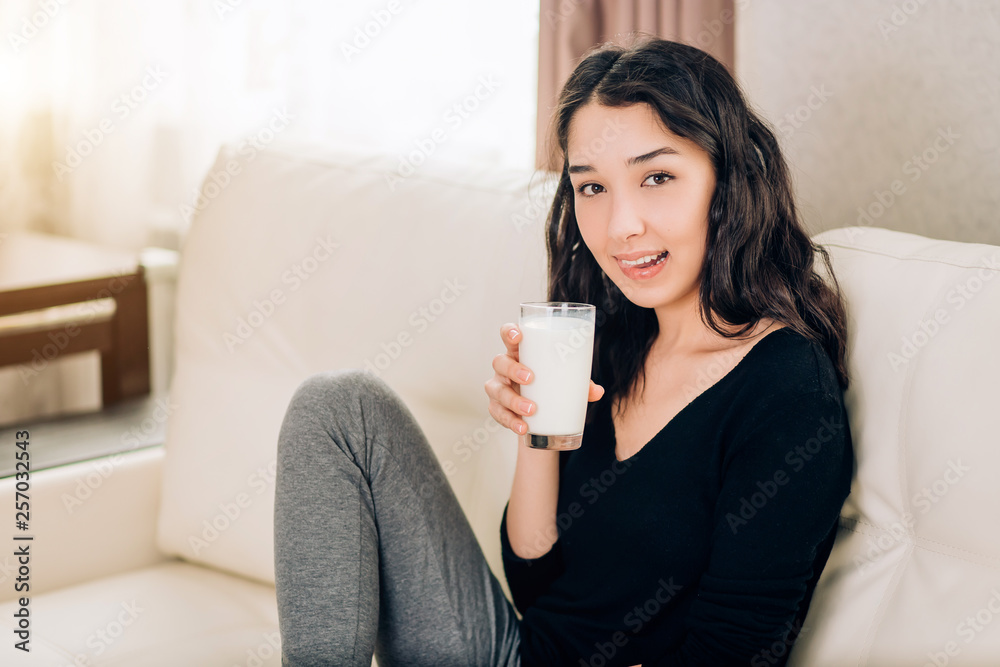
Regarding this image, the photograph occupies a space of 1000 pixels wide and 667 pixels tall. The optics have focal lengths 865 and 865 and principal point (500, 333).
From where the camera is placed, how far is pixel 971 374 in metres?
1.01

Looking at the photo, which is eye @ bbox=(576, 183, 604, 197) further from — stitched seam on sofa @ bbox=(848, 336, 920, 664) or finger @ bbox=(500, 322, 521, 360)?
stitched seam on sofa @ bbox=(848, 336, 920, 664)

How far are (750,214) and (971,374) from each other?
0.33 metres

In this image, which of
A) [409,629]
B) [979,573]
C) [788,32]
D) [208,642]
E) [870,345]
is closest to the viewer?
[979,573]

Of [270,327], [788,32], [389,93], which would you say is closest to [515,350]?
[270,327]

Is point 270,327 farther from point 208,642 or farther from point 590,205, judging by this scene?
point 590,205

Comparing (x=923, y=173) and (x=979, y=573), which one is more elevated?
(x=923, y=173)

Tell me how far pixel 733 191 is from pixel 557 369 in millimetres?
359

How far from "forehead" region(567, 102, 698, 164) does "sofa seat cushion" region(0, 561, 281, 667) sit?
994 mm

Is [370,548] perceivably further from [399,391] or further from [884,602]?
[884,602]

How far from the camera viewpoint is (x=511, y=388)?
43.4 inches

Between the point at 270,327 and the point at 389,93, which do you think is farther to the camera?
the point at 389,93

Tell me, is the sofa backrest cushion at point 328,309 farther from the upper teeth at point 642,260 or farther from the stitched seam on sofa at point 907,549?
the stitched seam on sofa at point 907,549

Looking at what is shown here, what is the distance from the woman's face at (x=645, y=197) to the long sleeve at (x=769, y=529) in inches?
9.8

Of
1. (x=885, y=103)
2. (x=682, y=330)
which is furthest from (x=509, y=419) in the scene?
(x=885, y=103)
